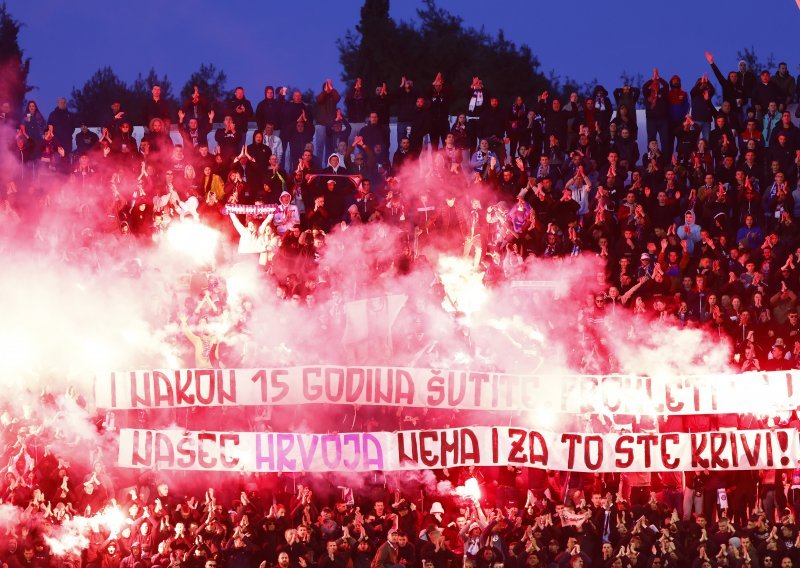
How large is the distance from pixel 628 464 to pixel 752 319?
10.5ft

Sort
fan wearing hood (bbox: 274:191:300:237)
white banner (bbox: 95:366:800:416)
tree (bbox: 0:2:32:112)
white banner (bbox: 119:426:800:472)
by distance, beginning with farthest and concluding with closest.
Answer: tree (bbox: 0:2:32:112) → fan wearing hood (bbox: 274:191:300:237) → white banner (bbox: 95:366:800:416) → white banner (bbox: 119:426:800:472)

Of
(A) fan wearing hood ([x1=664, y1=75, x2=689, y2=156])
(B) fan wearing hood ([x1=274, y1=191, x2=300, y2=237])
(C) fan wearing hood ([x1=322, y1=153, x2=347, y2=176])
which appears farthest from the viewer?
(A) fan wearing hood ([x1=664, y1=75, x2=689, y2=156])

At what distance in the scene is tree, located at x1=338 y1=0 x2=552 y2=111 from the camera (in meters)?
45.7

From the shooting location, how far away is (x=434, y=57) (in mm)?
46656

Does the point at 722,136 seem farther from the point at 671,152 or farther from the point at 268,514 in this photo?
the point at 268,514

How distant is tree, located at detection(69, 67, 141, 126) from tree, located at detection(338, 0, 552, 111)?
25.4ft

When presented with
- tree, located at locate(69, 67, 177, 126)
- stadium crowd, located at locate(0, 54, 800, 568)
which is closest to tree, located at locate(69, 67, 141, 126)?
tree, located at locate(69, 67, 177, 126)

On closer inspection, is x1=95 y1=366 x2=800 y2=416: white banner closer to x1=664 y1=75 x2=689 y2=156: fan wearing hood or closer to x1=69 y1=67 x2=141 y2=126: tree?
x1=664 y1=75 x2=689 y2=156: fan wearing hood

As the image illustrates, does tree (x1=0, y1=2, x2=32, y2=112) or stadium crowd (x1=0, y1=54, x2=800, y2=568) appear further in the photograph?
tree (x1=0, y1=2, x2=32, y2=112)

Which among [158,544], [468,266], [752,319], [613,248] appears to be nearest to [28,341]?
[158,544]

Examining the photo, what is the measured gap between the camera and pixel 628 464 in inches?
686

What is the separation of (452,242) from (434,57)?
85.3ft

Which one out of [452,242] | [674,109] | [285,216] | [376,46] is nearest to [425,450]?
[452,242]

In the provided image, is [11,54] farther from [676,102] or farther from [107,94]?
[676,102]
